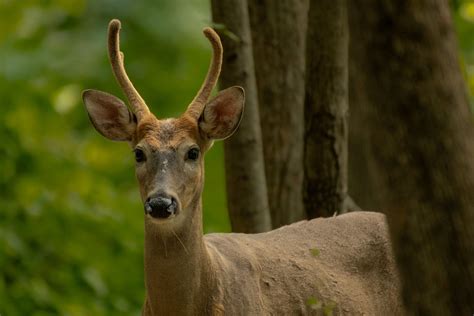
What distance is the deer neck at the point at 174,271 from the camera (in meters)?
6.49

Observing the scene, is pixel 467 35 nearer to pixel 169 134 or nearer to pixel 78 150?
pixel 78 150

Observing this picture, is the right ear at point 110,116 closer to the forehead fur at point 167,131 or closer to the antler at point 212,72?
the forehead fur at point 167,131

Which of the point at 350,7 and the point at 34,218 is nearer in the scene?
the point at 350,7

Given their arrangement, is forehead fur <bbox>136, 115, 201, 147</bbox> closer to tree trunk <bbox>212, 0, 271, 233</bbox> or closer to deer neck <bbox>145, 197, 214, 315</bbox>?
deer neck <bbox>145, 197, 214, 315</bbox>

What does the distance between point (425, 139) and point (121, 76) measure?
3.15 meters

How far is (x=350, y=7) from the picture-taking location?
160 inches

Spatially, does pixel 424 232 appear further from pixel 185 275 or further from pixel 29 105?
pixel 29 105

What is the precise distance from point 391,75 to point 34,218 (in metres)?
7.77

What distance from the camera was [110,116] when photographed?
23.1 feet

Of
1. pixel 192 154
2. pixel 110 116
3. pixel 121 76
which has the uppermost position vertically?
pixel 121 76

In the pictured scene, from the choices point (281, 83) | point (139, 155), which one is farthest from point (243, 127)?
point (139, 155)

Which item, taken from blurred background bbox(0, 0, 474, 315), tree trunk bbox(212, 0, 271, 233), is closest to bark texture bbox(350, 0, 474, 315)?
tree trunk bbox(212, 0, 271, 233)

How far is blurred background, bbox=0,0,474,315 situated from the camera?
11.1m

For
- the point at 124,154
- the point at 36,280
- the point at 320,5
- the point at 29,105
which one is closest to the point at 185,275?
the point at 320,5
